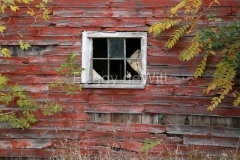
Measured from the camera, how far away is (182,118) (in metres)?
6.93

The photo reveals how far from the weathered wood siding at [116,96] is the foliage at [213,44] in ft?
0.57

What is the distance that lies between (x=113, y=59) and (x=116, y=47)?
0.20 metres

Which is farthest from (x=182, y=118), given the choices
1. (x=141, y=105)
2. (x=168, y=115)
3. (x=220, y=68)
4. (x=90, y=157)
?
(x=90, y=157)

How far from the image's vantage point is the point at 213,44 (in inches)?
239

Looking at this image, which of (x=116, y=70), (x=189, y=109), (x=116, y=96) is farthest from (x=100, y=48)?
(x=189, y=109)

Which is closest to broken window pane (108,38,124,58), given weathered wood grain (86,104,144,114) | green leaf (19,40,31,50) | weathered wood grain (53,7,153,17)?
weathered wood grain (53,7,153,17)

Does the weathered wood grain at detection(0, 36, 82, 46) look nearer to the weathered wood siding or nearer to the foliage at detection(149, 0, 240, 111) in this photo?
the weathered wood siding

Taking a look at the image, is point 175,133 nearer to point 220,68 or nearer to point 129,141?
point 129,141

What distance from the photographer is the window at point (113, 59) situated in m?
6.99

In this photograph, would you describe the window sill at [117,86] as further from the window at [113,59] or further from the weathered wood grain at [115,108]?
the weathered wood grain at [115,108]

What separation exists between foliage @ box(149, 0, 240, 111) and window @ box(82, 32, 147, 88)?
19.6 inches

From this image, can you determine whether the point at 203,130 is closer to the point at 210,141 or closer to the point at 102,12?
the point at 210,141

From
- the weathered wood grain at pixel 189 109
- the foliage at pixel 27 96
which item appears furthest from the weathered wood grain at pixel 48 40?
the weathered wood grain at pixel 189 109

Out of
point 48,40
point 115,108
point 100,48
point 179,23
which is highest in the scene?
point 179,23
